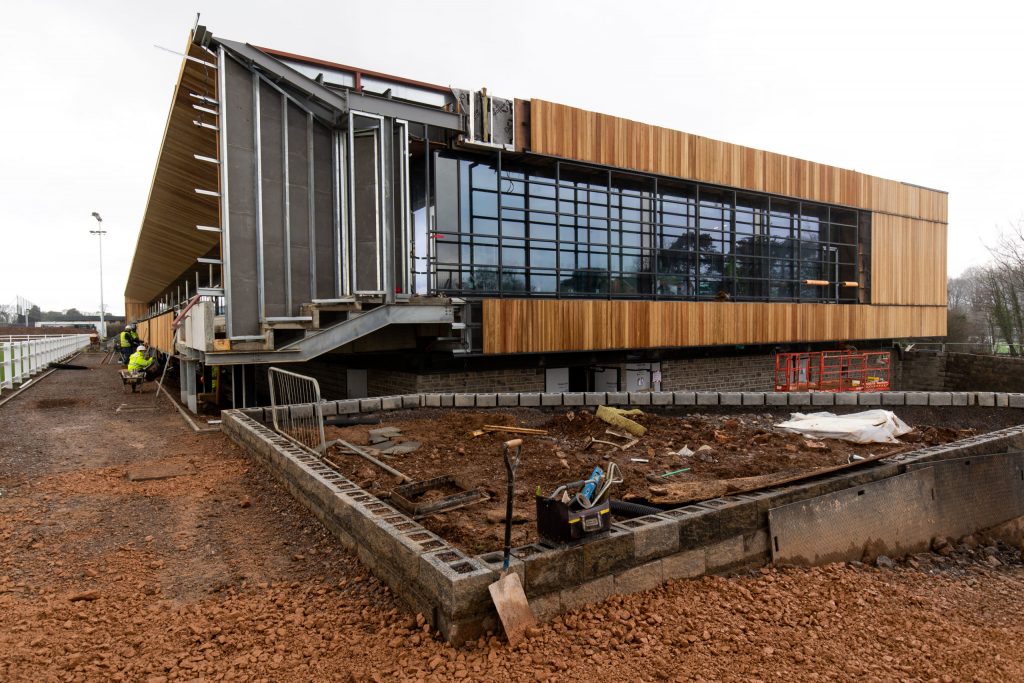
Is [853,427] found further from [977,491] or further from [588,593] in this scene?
[588,593]

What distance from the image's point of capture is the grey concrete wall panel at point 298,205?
38.0 ft

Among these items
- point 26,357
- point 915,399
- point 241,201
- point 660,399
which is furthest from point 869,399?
point 26,357

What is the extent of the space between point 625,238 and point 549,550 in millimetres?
15385

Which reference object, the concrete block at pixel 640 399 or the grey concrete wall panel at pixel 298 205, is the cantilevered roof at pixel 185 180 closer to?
the grey concrete wall panel at pixel 298 205

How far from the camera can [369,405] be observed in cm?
1064

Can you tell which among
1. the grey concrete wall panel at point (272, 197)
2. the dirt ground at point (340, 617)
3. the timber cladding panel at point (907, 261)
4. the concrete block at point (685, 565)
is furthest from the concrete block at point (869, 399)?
the timber cladding panel at point (907, 261)

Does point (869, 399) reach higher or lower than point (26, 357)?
lower

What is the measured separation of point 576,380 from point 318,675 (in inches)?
592

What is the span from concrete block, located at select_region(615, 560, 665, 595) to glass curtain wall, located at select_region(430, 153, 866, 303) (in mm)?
11014

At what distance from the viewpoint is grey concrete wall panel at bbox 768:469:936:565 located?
5.03 m

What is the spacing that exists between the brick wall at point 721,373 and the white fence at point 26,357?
1946 cm

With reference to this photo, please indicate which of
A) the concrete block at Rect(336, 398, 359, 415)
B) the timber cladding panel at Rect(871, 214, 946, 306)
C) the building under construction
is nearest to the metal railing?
the concrete block at Rect(336, 398, 359, 415)

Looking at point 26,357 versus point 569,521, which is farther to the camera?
point 26,357

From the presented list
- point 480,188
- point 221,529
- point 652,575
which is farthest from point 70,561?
point 480,188
